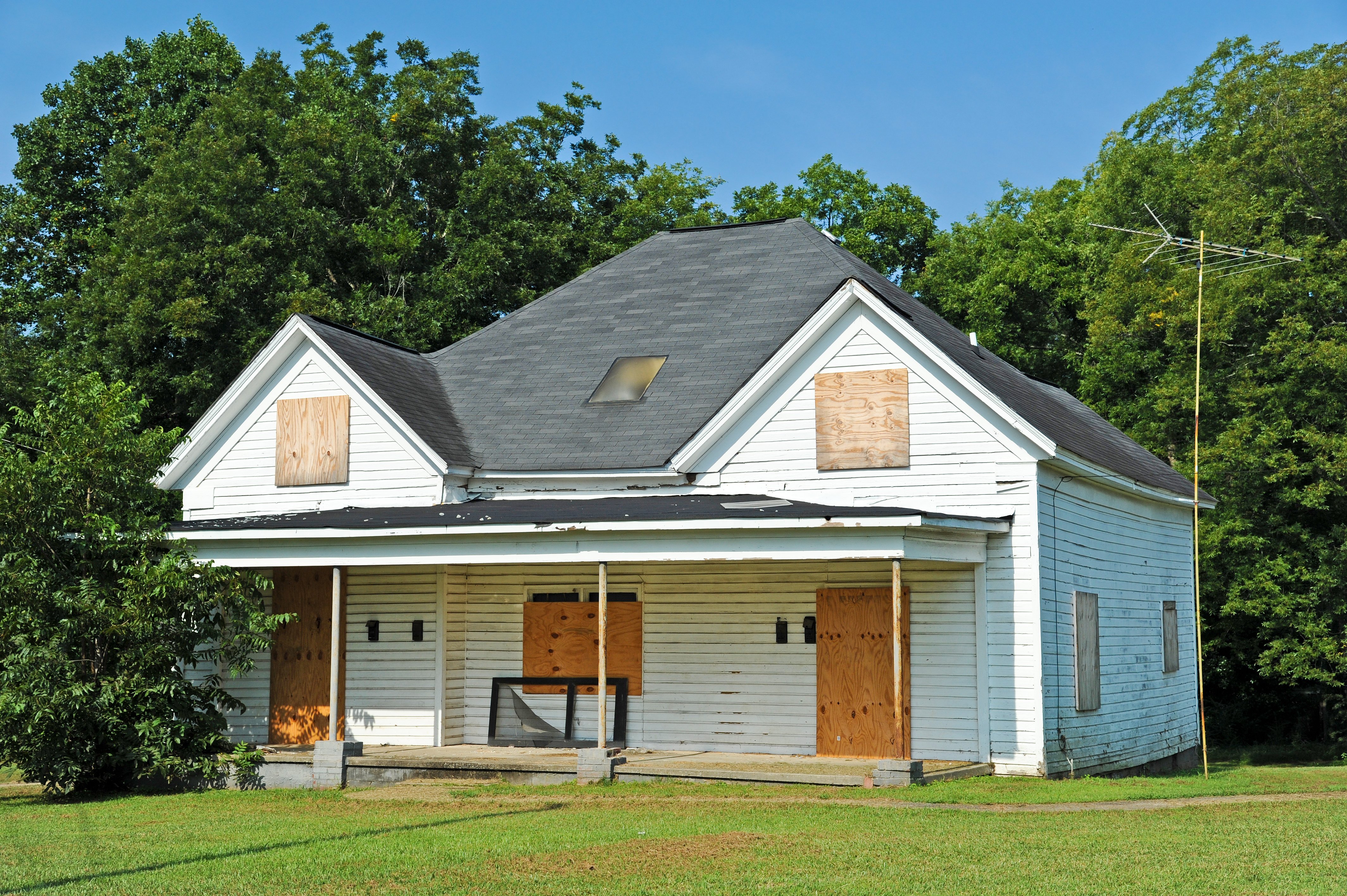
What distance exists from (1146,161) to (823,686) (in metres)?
24.1

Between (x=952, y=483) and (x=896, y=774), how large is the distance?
14.3 ft

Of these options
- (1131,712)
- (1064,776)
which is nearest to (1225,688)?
(1131,712)

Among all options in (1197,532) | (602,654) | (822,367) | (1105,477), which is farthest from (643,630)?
(1197,532)

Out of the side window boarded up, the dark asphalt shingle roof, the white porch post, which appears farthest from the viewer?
the dark asphalt shingle roof

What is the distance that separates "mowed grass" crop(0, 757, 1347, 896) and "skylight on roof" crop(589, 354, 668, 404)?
22.8 ft

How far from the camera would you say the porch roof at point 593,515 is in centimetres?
1573

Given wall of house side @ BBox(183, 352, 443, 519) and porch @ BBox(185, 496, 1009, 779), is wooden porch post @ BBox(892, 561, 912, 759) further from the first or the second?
wall of house side @ BBox(183, 352, 443, 519)

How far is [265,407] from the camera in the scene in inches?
832

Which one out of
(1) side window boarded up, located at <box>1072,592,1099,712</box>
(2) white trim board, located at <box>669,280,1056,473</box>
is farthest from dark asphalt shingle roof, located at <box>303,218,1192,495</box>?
(1) side window boarded up, located at <box>1072,592,1099,712</box>

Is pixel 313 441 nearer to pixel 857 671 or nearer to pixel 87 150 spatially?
pixel 857 671

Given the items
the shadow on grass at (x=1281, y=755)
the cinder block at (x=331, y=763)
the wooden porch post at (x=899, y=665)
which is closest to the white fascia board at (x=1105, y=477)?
the wooden porch post at (x=899, y=665)

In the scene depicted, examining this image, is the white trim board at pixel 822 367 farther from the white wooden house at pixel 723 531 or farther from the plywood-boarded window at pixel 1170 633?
the plywood-boarded window at pixel 1170 633

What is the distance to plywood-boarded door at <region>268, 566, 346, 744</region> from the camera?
20.2m

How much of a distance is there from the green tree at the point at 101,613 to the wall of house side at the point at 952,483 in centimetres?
719
